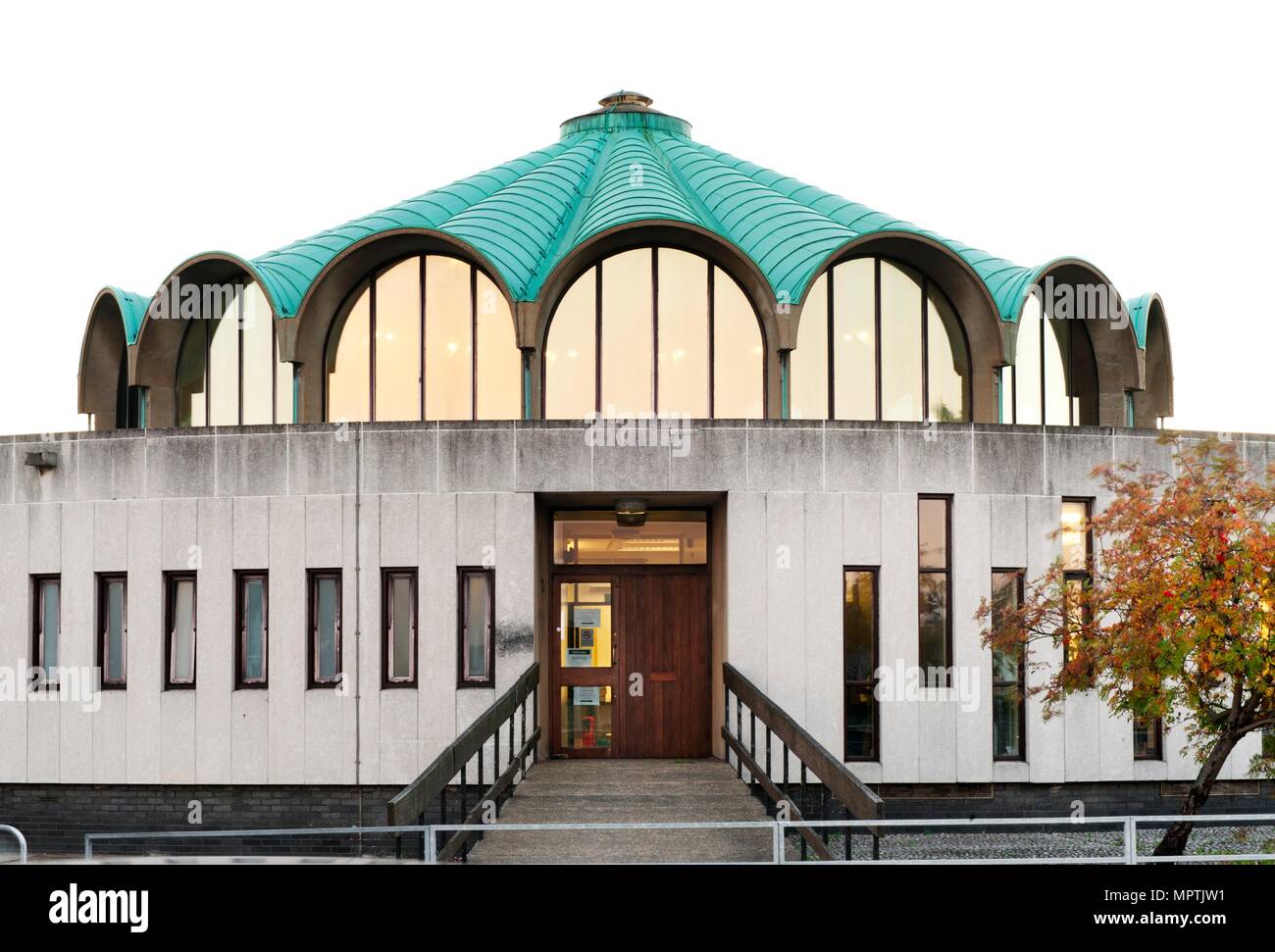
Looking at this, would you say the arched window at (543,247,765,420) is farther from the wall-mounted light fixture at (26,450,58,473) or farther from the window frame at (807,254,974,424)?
the wall-mounted light fixture at (26,450,58,473)

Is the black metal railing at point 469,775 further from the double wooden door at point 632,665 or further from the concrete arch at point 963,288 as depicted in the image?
the concrete arch at point 963,288

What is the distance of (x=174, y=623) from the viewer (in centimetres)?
1870

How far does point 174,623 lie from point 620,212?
923 cm

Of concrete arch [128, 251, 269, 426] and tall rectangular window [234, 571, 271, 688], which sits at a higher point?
concrete arch [128, 251, 269, 426]

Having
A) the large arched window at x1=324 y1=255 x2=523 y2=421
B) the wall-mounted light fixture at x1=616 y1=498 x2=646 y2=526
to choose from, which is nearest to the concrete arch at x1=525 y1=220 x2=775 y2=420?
the large arched window at x1=324 y1=255 x2=523 y2=421

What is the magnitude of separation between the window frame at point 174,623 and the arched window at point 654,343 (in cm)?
604

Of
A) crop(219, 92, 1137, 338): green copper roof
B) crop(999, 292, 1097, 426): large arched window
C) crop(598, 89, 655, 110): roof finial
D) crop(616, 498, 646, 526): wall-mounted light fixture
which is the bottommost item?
crop(616, 498, 646, 526): wall-mounted light fixture

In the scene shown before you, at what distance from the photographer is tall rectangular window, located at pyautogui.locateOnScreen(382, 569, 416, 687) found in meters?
18.0

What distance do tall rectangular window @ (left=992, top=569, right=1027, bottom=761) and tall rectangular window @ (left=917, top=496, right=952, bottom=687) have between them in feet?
2.22

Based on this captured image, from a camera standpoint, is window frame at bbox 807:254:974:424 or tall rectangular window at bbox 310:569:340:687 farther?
window frame at bbox 807:254:974:424

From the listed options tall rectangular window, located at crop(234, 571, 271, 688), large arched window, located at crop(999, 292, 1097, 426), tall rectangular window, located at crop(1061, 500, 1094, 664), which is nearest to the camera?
tall rectangular window, located at crop(234, 571, 271, 688)

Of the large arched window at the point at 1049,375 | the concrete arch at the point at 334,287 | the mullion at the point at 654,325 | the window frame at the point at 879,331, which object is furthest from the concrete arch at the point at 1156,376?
the concrete arch at the point at 334,287

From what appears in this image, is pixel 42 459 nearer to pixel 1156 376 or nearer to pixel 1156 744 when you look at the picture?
pixel 1156 744

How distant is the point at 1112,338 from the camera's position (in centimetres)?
2416
